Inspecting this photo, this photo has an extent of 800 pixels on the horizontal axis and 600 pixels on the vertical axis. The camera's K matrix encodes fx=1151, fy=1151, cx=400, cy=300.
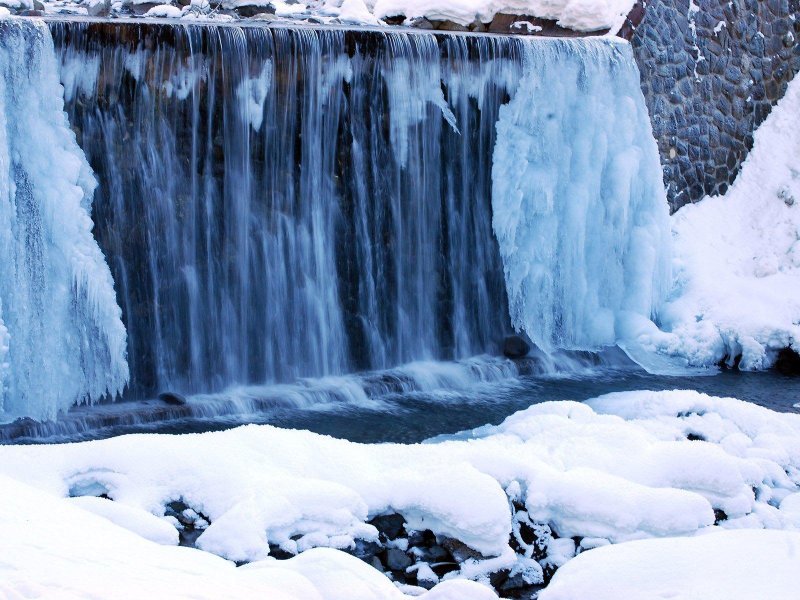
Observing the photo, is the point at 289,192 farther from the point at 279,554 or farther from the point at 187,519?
the point at 279,554

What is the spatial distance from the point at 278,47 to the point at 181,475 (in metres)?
3.70

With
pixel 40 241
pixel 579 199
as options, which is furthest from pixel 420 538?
pixel 579 199

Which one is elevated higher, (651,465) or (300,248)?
(300,248)

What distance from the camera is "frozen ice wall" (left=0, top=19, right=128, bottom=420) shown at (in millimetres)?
6480

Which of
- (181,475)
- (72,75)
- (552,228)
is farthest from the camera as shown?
(552,228)

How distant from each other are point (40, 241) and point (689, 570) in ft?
14.1

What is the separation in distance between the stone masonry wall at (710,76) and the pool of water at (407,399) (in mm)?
2405

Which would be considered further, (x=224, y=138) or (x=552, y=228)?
(x=552, y=228)

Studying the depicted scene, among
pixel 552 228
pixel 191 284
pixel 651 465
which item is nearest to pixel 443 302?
pixel 552 228

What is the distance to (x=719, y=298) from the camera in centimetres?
908

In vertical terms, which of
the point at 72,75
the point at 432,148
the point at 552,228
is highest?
the point at 72,75

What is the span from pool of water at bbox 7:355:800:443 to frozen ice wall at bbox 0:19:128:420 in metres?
0.30

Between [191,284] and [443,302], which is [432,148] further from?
[191,284]

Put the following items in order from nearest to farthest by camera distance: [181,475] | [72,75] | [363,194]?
[181,475] < [72,75] < [363,194]
